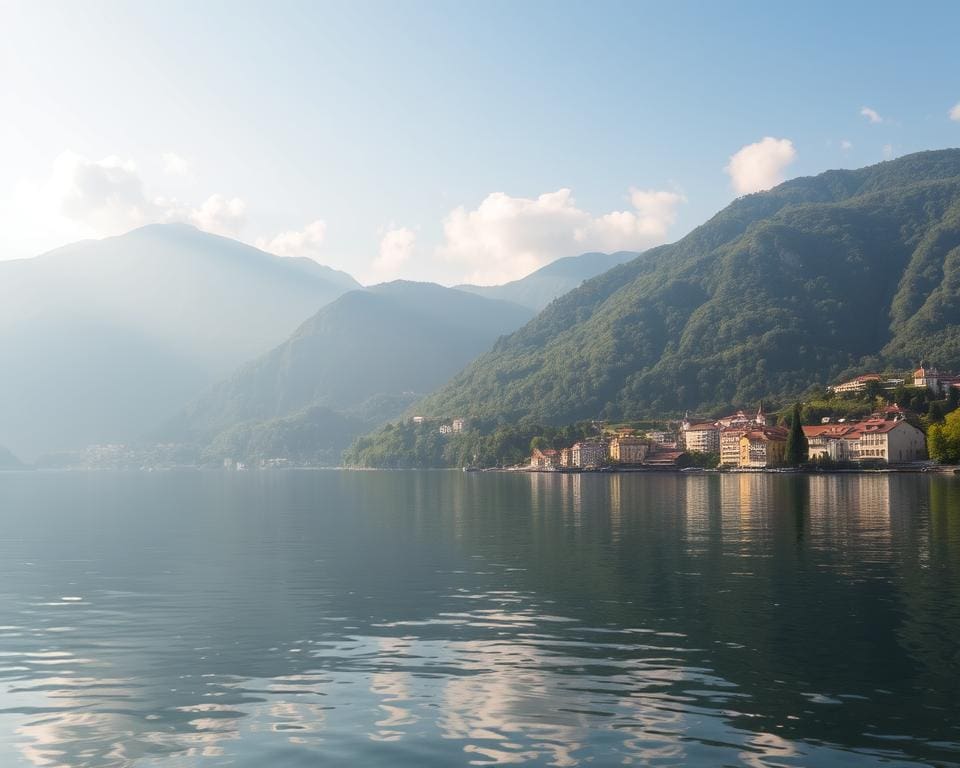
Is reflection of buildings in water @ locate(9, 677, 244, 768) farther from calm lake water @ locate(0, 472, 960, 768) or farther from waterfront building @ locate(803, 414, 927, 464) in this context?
waterfront building @ locate(803, 414, 927, 464)

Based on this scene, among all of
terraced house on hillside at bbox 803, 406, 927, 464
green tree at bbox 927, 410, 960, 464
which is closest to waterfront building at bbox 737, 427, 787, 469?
terraced house on hillside at bbox 803, 406, 927, 464

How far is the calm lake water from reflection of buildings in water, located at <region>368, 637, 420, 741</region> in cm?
8

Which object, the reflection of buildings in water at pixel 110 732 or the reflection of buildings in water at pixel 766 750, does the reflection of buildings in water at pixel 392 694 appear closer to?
the reflection of buildings in water at pixel 110 732

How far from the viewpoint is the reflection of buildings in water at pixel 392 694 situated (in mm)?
17453

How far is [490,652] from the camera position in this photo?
23828 millimetres

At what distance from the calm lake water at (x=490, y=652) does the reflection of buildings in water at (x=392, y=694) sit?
0.27 ft

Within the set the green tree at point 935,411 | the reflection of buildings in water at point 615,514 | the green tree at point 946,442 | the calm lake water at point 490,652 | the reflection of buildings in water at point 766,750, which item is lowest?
the reflection of buildings in water at point 615,514

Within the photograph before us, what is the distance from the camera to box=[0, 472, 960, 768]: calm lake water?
16750 mm

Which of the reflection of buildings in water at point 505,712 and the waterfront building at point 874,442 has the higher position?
the waterfront building at point 874,442

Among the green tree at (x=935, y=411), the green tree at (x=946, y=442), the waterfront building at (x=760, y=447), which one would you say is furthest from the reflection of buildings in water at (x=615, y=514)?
the green tree at (x=935, y=411)

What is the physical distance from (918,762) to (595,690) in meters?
6.98

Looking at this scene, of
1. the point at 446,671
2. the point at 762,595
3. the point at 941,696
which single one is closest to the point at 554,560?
the point at 762,595

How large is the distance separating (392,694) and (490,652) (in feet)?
14.7

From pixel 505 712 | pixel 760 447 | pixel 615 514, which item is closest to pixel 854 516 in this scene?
pixel 615 514
